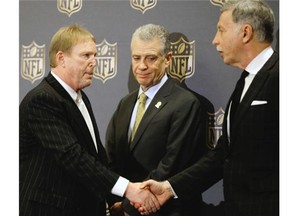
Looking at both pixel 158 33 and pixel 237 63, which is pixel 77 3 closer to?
pixel 158 33

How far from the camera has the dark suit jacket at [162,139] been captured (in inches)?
67.7

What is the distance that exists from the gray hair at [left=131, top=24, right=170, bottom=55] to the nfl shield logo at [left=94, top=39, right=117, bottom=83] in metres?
0.09

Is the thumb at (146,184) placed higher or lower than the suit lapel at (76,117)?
lower

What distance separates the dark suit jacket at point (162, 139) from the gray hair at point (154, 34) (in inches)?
4.7

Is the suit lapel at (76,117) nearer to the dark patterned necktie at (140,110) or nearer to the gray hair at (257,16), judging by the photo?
the dark patterned necktie at (140,110)

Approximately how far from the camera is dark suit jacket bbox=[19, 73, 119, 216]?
1696 millimetres

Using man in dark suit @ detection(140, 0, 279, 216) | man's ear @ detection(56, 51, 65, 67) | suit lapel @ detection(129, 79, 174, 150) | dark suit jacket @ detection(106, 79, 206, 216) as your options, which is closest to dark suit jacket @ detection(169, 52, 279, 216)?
man in dark suit @ detection(140, 0, 279, 216)

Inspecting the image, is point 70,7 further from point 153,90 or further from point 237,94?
point 237,94

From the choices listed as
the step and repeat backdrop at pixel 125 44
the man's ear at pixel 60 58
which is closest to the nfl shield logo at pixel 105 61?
the step and repeat backdrop at pixel 125 44

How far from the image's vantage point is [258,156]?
160 cm

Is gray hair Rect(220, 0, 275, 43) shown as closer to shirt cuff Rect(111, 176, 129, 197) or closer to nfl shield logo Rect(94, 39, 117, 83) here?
nfl shield logo Rect(94, 39, 117, 83)

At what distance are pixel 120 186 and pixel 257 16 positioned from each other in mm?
700

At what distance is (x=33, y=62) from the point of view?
1815 millimetres

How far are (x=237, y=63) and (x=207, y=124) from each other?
0.22 m
